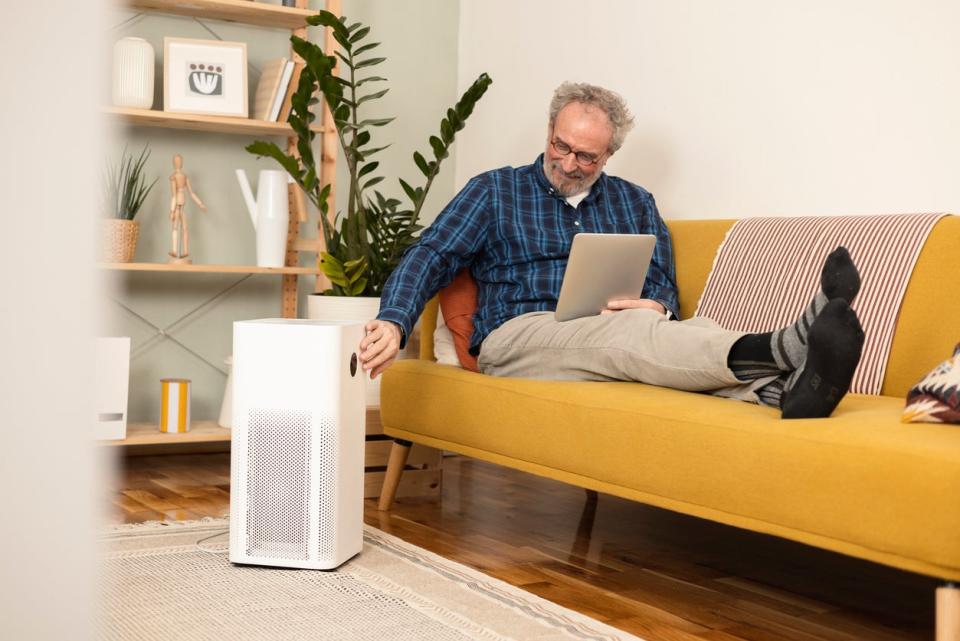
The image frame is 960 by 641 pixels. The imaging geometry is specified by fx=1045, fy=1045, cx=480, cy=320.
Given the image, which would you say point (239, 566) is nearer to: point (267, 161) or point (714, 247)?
point (714, 247)

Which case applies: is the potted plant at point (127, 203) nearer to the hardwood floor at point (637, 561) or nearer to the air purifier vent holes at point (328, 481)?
the hardwood floor at point (637, 561)

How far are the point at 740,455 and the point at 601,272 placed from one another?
0.73m

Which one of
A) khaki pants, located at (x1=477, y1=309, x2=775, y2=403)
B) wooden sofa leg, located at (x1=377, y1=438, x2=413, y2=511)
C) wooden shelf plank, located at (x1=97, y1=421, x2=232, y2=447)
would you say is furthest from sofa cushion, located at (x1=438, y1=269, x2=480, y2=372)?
wooden shelf plank, located at (x1=97, y1=421, x2=232, y2=447)

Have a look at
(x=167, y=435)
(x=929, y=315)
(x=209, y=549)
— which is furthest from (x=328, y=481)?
(x=167, y=435)

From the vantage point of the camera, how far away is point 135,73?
328 centimetres

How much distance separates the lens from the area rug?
66.1 inches

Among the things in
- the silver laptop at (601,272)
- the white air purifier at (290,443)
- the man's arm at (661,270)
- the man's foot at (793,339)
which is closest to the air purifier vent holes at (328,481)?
the white air purifier at (290,443)

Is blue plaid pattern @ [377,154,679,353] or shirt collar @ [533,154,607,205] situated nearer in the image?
blue plaid pattern @ [377,154,679,353]

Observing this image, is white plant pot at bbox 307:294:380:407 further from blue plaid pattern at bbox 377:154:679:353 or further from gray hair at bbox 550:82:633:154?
gray hair at bbox 550:82:633:154

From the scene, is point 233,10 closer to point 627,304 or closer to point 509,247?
point 509,247

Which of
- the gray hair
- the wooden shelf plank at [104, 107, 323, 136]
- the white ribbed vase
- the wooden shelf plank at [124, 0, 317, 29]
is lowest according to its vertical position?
the wooden shelf plank at [104, 107, 323, 136]

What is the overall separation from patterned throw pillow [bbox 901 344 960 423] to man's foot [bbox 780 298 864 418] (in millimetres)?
120

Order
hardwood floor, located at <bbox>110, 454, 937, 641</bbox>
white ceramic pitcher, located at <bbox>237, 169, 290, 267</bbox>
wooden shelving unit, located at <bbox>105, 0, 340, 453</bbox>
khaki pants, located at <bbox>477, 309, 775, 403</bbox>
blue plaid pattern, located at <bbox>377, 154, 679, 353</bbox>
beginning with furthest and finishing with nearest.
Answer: white ceramic pitcher, located at <bbox>237, 169, 290, 267</bbox>
wooden shelving unit, located at <bbox>105, 0, 340, 453</bbox>
blue plaid pattern, located at <bbox>377, 154, 679, 353</bbox>
khaki pants, located at <bbox>477, 309, 775, 403</bbox>
hardwood floor, located at <bbox>110, 454, 937, 641</bbox>

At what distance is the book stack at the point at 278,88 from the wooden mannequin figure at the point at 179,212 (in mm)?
326
